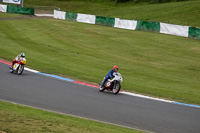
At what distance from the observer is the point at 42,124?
10242 millimetres

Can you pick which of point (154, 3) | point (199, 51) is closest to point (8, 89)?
point (199, 51)

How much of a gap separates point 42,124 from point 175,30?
37.8 m

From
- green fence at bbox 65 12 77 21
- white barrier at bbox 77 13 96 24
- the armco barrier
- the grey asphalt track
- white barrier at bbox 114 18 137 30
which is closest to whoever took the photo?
the grey asphalt track

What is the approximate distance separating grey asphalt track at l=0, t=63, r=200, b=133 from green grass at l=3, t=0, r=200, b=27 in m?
43.4

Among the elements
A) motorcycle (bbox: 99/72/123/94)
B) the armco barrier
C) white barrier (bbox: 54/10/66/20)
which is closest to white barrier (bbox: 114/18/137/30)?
white barrier (bbox: 54/10/66/20)

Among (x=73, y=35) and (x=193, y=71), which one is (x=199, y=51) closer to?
(x=193, y=71)

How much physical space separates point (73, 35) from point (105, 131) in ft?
111

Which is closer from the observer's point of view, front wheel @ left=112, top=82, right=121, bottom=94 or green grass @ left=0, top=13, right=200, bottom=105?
front wheel @ left=112, top=82, right=121, bottom=94

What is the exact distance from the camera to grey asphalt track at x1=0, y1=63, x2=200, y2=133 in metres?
12.9

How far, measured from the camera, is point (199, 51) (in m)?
35.9

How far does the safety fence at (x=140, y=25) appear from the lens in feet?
145

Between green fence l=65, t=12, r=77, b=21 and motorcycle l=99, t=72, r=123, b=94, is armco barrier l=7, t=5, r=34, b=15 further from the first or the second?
motorcycle l=99, t=72, r=123, b=94

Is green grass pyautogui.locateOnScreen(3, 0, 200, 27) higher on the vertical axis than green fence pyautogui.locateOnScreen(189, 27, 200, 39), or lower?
higher

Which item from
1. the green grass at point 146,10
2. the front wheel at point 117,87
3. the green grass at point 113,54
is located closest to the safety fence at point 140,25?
the green grass at point 113,54
